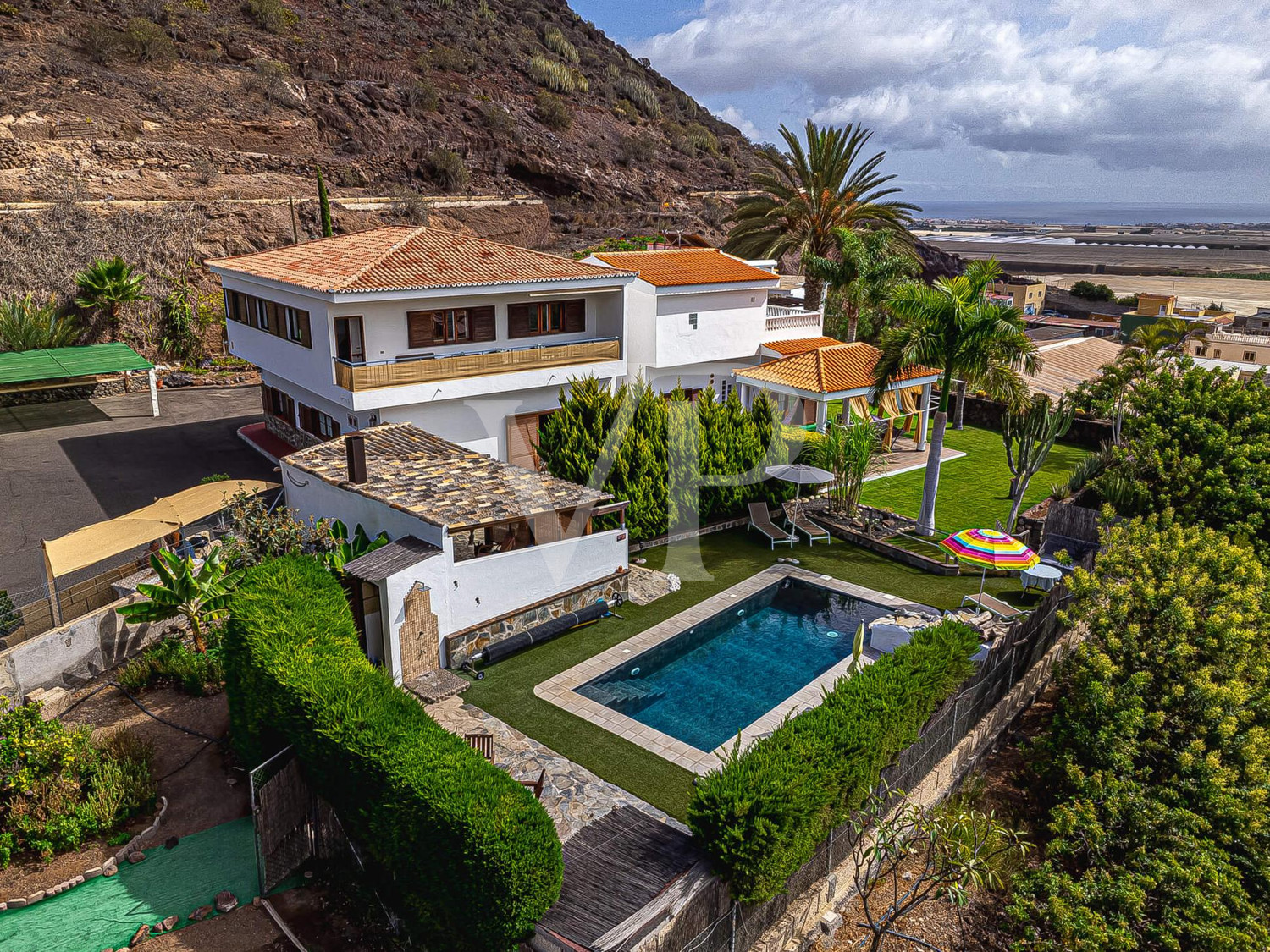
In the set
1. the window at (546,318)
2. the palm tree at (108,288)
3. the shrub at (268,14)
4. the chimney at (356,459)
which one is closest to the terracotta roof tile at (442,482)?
the chimney at (356,459)

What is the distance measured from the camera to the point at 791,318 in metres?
33.4

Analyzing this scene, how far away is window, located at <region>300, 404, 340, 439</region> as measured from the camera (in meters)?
25.4

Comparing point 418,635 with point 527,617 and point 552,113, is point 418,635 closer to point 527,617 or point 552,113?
point 527,617

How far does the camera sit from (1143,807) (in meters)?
11.9

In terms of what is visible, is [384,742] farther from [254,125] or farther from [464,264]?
[254,125]

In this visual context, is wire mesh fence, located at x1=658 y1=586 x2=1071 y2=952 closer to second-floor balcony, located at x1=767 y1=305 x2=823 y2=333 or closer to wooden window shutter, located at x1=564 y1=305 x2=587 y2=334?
wooden window shutter, located at x1=564 y1=305 x2=587 y2=334

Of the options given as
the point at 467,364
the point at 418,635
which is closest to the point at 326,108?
the point at 467,364

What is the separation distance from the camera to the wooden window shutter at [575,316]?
27.9 meters

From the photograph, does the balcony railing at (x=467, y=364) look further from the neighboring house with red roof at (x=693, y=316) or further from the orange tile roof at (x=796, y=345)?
the orange tile roof at (x=796, y=345)

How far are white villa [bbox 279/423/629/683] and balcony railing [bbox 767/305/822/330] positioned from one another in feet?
53.7

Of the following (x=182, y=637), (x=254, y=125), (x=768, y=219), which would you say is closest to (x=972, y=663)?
(x=182, y=637)

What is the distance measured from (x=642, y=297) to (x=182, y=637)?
17626 millimetres

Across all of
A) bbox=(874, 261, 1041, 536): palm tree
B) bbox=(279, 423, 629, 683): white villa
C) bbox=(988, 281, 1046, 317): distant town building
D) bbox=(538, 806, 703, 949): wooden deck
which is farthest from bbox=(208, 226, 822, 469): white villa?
bbox=(988, 281, 1046, 317): distant town building

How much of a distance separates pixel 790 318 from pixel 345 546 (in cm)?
2227
